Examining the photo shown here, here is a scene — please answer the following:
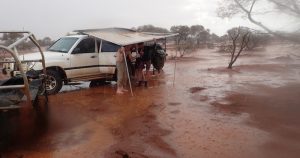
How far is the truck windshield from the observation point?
37.6ft

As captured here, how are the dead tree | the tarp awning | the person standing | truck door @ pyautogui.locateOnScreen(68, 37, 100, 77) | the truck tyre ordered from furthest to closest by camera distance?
the dead tree, truck door @ pyautogui.locateOnScreen(68, 37, 100, 77), the person standing, the truck tyre, the tarp awning

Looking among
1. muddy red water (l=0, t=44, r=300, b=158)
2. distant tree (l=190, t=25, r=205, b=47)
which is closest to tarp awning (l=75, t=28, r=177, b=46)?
muddy red water (l=0, t=44, r=300, b=158)

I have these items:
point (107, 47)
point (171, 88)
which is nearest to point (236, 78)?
point (171, 88)

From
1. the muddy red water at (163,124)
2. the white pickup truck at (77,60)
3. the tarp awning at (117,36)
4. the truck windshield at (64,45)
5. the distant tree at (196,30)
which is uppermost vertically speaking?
the distant tree at (196,30)

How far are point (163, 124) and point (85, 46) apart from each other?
523 centimetres

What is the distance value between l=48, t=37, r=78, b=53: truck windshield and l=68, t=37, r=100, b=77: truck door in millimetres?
259

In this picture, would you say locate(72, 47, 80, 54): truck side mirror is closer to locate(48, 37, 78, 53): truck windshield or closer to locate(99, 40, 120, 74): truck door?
locate(48, 37, 78, 53): truck windshield

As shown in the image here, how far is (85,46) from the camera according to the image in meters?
11.6

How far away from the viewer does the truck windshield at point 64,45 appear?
1145 cm

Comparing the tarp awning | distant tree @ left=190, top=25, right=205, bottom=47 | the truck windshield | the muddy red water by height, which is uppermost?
distant tree @ left=190, top=25, right=205, bottom=47

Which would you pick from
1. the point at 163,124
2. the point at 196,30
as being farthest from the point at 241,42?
the point at 196,30

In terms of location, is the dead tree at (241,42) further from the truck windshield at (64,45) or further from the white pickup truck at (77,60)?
the truck windshield at (64,45)

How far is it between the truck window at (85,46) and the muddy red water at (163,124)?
4.34 feet

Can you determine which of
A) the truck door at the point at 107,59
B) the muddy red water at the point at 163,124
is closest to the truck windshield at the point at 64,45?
the truck door at the point at 107,59
